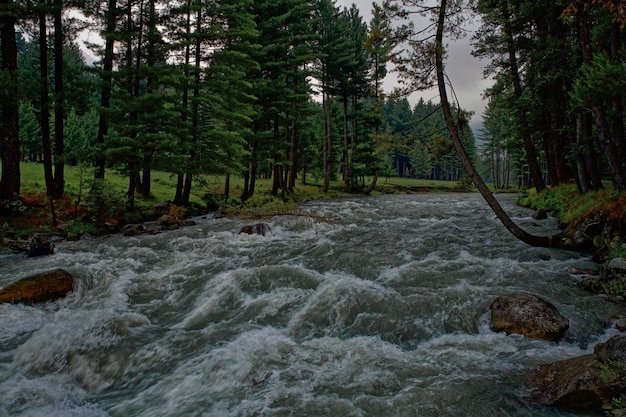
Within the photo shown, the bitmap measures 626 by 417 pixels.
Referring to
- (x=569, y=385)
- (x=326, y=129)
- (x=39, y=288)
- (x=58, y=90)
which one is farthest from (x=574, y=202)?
(x=326, y=129)

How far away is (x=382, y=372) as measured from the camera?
18.5 ft

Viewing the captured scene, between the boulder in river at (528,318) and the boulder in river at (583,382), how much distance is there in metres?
1.45

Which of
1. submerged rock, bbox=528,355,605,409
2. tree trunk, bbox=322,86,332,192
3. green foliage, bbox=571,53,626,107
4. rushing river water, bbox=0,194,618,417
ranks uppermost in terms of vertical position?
tree trunk, bbox=322,86,332,192

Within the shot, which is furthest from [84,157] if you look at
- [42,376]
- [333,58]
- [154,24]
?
[333,58]

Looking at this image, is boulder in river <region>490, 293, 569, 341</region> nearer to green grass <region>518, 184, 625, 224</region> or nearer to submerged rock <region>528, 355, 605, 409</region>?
submerged rock <region>528, 355, 605, 409</region>

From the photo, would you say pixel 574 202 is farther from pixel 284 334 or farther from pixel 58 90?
pixel 58 90

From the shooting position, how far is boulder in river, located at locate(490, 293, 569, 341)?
6465 millimetres

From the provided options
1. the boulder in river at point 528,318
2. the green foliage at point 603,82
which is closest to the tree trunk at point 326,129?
the green foliage at point 603,82

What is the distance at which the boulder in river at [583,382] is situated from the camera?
4.34 m

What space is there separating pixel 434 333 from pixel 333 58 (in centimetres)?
3491

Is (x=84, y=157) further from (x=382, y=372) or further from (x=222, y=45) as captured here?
(x=382, y=372)

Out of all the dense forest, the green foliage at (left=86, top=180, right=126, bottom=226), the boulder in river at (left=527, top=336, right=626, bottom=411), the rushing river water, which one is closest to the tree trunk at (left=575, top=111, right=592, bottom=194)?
the dense forest

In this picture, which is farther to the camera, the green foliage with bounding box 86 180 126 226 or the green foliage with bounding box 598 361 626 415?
the green foliage with bounding box 86 180 126 226

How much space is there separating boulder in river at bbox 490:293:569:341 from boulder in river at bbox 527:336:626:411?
1449mm
